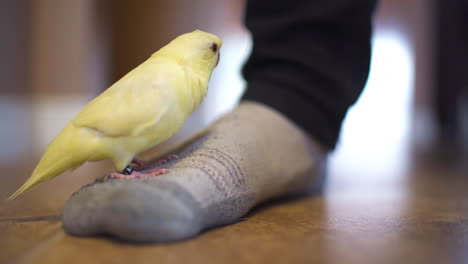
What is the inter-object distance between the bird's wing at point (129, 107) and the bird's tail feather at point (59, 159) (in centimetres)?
2

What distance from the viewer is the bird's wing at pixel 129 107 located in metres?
0.49

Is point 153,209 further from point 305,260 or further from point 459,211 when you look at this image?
point 459,211

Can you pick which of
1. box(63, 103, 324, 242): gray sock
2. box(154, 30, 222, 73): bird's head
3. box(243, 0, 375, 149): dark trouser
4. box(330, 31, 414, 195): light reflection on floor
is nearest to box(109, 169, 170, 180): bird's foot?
box(63, 103, 324, 242): gray sock

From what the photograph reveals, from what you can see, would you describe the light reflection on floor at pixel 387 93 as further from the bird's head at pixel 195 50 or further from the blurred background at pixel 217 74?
the bird's head at pixel 195 50

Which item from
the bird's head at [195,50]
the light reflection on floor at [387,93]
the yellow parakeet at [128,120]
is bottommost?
the light reflection on floor at [387,93]

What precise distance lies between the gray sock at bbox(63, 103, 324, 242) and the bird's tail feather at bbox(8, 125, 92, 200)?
0.03 meters

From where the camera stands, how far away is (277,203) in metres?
0.73

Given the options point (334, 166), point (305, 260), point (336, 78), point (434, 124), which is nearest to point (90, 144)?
point (305, 260)

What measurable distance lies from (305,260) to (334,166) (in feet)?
3.35

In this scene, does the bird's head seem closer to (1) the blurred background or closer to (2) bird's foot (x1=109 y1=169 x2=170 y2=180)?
(2) bird's foot (x1=109 y1=169 x2=170 y2=180)

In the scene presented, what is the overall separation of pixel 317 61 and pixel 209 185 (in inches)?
15.0

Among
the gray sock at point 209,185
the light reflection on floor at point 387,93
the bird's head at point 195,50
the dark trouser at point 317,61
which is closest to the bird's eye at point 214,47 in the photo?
the bird's head at point 195,50

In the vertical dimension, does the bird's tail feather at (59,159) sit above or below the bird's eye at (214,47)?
below

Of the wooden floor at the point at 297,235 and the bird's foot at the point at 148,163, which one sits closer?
the wooden floor at the point at 297,235
